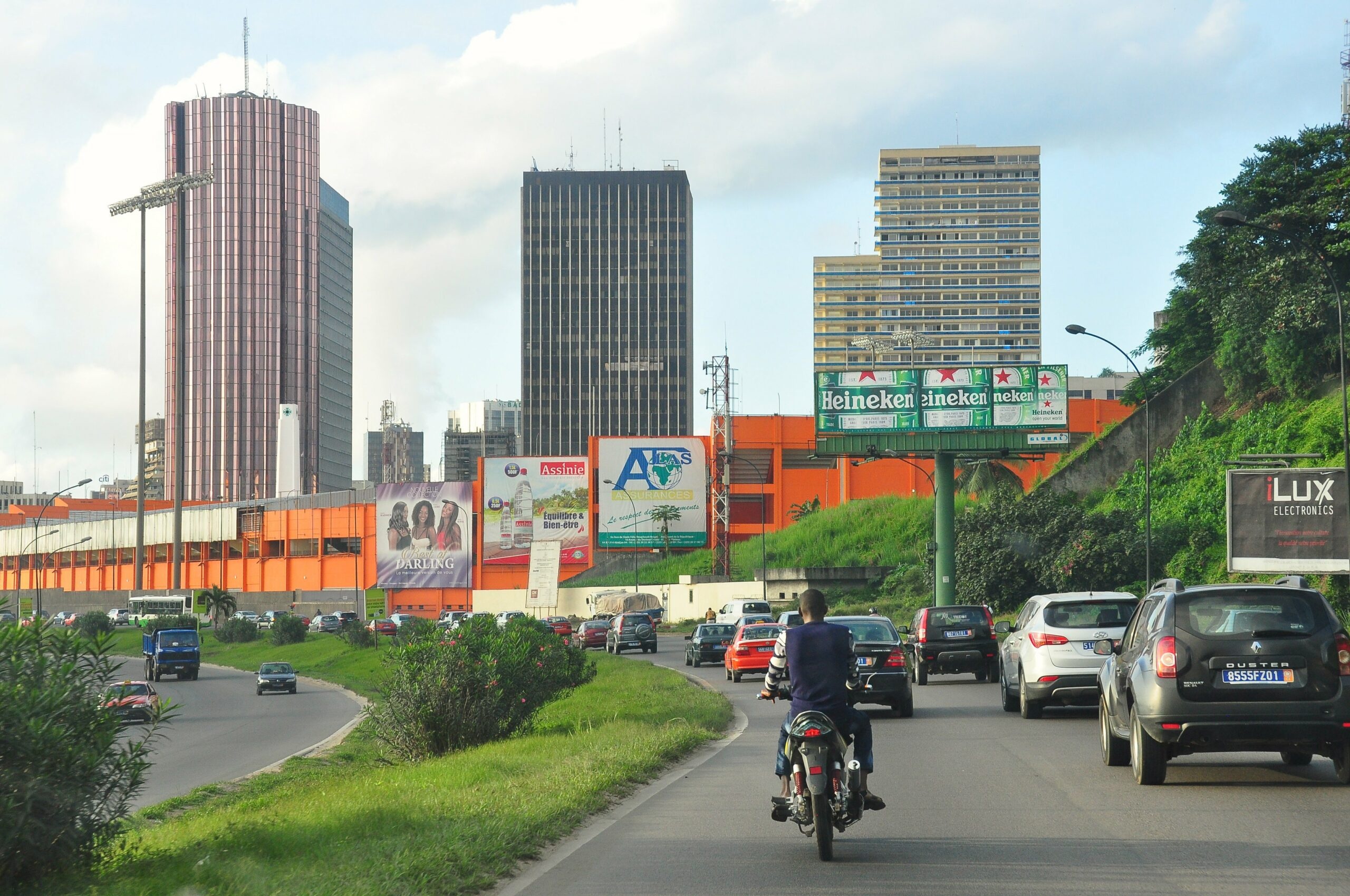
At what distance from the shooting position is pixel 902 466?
10506cm

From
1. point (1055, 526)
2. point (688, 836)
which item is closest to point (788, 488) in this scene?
point (1055, 526)

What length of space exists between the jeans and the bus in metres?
91.5

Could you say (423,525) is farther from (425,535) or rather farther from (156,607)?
(156,607)

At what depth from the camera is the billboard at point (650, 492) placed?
99375mm

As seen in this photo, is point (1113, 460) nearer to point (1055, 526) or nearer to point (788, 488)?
point (1055, 526)

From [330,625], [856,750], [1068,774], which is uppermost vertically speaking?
[856,750]

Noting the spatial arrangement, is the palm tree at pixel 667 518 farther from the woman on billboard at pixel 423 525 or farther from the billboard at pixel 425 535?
the woman on billboard at pixel 423 525

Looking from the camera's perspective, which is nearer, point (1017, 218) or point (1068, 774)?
point (1068, 774)

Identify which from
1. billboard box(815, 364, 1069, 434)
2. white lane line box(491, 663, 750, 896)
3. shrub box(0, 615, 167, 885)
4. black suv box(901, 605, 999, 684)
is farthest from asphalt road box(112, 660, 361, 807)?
billboard box(815, 364, 1069, 434)

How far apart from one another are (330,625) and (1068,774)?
288 feet

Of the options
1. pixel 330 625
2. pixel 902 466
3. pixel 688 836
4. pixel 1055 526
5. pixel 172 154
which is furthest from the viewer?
pixel 172 154

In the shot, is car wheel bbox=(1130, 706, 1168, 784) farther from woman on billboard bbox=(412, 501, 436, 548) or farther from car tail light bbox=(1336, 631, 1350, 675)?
woman on billboard bbox=(412, 501, 436, 548)

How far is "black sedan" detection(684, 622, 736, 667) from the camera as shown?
4172cm

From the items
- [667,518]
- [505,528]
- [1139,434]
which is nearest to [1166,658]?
[1139,434]
